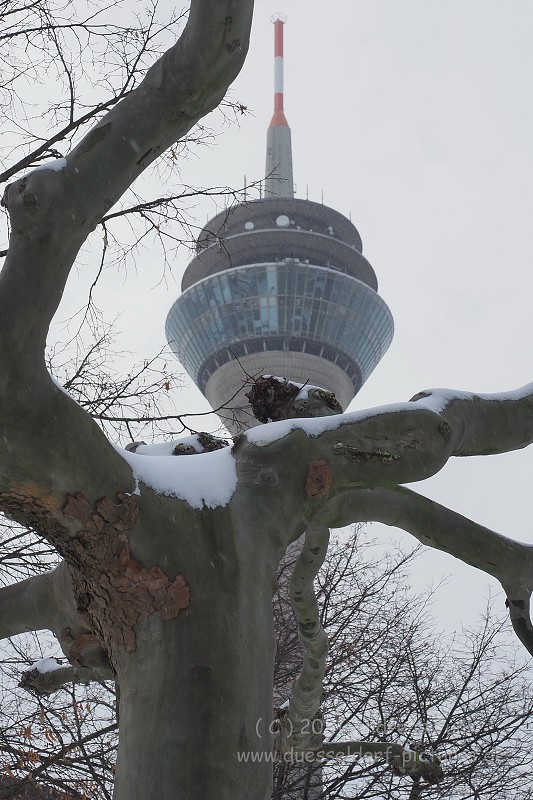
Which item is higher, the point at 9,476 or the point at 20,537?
the point at 20,537

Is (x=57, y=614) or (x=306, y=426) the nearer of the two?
(x=306, y=426)

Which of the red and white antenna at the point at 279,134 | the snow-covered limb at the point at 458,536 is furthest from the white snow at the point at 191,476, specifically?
the red and white antenna at the point at 279,134

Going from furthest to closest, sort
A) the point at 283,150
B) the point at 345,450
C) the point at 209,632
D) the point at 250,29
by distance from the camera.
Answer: the point at 283,150 → the point at 345,450 → the point at 209,632 → the point at 250,29

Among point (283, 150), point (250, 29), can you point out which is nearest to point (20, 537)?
point (250, 29)

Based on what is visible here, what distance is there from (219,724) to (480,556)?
1.97 m

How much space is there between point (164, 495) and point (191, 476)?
17 centimetres

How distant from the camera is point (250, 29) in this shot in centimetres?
243

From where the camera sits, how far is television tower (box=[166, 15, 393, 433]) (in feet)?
184

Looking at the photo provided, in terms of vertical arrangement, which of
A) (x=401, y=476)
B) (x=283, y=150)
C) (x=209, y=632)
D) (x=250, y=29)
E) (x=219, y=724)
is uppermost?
(x=283, y=150)

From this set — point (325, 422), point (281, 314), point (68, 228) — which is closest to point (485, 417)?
point (325, 422)

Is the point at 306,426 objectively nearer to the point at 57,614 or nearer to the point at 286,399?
the point at 286,399

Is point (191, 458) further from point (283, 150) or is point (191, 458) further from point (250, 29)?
point (283, 150)

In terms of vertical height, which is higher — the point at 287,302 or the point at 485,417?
the point at 287,302

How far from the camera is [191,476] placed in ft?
9.64
